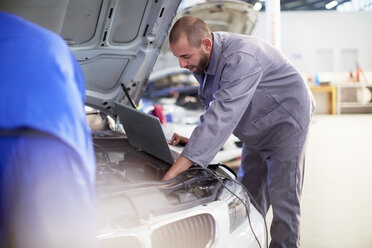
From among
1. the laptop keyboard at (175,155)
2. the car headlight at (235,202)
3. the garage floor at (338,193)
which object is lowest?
the garage floor at (338,193)

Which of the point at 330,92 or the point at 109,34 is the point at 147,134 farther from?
the point at 330,92

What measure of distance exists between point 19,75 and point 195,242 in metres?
0.96

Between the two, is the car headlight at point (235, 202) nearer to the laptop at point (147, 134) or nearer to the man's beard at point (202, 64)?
the laptop at point (147, 134)

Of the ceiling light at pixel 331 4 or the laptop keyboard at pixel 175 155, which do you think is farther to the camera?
the ceiling light at pixel 331 4

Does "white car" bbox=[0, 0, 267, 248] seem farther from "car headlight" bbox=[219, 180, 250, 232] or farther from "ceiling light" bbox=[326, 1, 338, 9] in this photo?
"ceiling light" bbox=[326, 1, 338, 9]

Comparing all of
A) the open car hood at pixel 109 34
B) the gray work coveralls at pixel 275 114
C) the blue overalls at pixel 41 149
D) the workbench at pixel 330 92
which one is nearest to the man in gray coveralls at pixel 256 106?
the gray work coveralls at pixel 275 114

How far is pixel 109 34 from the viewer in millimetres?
2361

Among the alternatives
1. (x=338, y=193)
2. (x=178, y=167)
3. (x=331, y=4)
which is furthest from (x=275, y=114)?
(x=331, y=4)

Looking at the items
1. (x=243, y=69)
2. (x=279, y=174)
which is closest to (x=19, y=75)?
(x=243, y=69)

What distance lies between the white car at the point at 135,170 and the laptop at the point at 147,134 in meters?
0.06

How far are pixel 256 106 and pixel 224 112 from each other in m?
0.36

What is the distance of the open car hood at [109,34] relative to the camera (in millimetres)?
2039

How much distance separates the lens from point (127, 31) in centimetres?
239

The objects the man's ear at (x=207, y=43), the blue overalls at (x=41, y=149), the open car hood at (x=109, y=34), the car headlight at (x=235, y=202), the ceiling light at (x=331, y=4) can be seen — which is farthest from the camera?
the ceiling light at (x=331, y=4)
